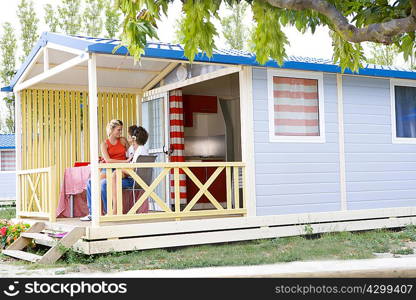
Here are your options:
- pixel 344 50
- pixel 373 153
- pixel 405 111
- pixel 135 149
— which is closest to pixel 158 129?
pixel 135 149

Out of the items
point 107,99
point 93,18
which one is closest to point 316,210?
point 107,99

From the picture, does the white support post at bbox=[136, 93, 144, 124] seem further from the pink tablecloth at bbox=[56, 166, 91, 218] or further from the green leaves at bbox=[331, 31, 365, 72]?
the green leaves at bbox=[331, 31, 365, 72]

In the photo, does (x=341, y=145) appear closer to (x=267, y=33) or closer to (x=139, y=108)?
(x=139, y=108)

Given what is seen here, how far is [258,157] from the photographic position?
364 inches

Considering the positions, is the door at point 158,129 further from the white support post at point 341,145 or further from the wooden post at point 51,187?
the white support post at point 341,145

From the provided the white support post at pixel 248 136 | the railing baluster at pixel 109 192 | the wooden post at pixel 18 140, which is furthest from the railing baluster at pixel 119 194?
the wooden post at pixel 18 140

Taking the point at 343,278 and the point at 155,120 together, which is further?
the point at 155,120

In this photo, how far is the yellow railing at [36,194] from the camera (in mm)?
8875

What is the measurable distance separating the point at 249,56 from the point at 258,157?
136 centimetres

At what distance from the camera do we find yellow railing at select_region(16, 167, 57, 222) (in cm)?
888

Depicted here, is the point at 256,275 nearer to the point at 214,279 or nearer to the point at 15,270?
the point at 214,279

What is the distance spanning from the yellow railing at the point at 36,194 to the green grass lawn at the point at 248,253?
627mm

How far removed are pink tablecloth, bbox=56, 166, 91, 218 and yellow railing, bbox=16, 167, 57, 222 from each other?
1.05 feet

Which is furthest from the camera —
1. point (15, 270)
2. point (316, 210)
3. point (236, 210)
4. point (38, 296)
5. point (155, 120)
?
point (155, 120)
